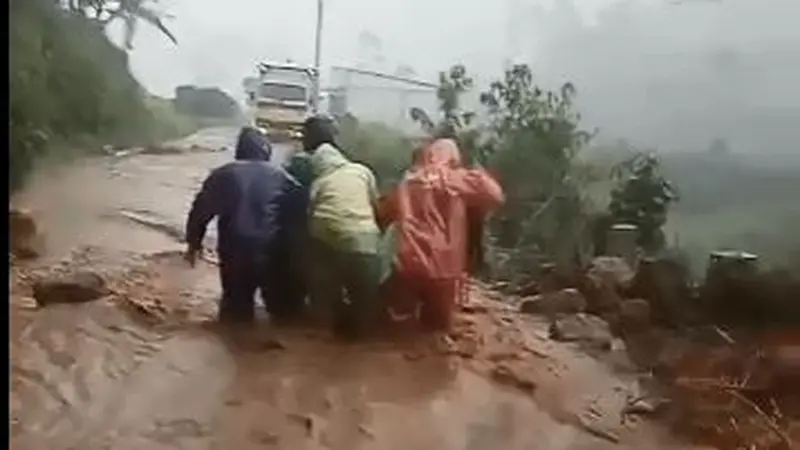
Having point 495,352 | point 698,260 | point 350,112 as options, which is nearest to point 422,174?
point 350,112

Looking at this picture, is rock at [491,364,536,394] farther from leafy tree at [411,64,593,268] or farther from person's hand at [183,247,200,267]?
person's hand at [183,247,200,267]

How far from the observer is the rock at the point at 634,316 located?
162 cm

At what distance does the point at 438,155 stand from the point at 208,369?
0.40 m

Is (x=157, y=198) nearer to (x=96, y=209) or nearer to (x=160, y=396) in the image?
(x=96, y=209)

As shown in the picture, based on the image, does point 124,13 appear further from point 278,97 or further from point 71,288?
point 71,288

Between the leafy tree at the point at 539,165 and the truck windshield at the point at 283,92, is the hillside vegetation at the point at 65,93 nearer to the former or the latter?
the truck windshield at the point at 283,92

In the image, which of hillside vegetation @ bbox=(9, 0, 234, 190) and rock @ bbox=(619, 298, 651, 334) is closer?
rock @ bbox=(619, 298, 651, 334)

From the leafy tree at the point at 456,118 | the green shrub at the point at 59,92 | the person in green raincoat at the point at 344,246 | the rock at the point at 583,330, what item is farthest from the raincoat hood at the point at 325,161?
the rock at the point at 583,330

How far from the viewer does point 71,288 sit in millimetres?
1707

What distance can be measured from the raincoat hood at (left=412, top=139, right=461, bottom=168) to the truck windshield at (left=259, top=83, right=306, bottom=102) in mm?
170

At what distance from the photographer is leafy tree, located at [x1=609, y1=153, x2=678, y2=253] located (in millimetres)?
1635

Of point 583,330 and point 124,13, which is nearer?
point 583,330

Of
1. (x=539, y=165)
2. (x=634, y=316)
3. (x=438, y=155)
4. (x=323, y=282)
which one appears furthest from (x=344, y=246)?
(x=634, y=316)

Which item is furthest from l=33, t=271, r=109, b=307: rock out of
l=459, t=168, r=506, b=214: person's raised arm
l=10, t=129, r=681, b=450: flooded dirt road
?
l=459, t=168, r=506, b=214: person's raised arm
